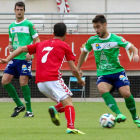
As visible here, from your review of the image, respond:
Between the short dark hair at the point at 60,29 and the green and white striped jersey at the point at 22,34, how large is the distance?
8.85 ft

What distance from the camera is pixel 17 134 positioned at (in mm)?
5426

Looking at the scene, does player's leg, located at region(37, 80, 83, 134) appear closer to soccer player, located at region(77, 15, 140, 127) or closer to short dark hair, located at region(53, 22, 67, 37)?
short dark hair, located at region(53, 22, 67, 37)

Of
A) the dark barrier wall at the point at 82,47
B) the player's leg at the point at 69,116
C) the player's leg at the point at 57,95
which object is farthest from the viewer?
the dark barrier wall at the point at 82,47

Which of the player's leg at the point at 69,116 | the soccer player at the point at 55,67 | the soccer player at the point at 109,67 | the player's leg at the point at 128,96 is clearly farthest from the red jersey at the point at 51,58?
the player's leg at the point at 128,96

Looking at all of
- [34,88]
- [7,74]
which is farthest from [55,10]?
[7,74]

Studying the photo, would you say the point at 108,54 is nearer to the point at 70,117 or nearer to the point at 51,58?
the point at 51,58

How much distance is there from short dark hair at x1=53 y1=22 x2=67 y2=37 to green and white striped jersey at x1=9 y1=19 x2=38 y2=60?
270cm

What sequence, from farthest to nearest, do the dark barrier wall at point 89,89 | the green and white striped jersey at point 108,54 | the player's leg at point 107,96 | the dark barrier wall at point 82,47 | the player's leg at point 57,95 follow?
the dark barrier wall at point 89,89 → the dark barrier wall at point 82,47 → the green and white striped jersey at point 108,54 → the player's leg at point 107,96 → the player's leg at point 57,95

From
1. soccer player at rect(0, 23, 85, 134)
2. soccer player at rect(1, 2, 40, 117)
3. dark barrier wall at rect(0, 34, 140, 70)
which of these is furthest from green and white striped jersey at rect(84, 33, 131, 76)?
dark barrier wall at rect(0, 34, 140, 70)

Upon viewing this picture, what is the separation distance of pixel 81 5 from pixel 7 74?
1200 cm

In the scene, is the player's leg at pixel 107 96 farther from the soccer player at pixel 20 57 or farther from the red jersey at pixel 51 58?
the soccer player at pixel 20 57

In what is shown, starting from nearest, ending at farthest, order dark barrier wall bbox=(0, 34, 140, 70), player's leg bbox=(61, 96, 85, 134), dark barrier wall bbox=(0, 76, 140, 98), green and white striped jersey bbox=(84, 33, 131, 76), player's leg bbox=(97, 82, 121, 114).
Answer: player's leg bbox=(61, 96, 85, 134), player's leg bbox=(97, 82, 121, 114), green and white striped jersey bbox=(84, 33, 131, 76), dark barrier wall bbox=(0, 34, 140, 70), dark barrier wall bbox=(0, 76, 140, 98)

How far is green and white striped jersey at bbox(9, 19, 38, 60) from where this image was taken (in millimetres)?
8078

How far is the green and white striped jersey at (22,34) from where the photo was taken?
26.5 ft
